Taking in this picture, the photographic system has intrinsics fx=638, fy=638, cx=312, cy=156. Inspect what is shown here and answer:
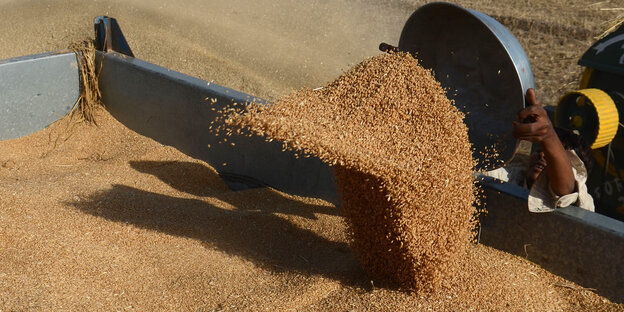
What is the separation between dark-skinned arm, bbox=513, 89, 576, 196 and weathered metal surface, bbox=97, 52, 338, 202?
1.37 m

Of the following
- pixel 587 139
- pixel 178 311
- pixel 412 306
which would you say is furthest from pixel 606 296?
pixel 178 311

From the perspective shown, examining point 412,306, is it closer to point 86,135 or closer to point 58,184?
point 58,184

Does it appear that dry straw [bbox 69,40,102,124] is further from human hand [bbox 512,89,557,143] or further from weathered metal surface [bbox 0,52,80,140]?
human hand [bbox 512,89,557,143]

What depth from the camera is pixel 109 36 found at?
16.1 feet

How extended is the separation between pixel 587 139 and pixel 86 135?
3.44m

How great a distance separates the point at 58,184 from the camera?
12.6 ft

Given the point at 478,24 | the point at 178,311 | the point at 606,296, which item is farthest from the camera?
the point at 478,24

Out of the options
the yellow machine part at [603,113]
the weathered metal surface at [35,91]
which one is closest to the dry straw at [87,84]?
the weathered metal surface at [35,91]

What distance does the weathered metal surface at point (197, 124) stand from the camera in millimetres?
3975

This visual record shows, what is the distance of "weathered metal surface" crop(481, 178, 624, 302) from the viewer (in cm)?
283

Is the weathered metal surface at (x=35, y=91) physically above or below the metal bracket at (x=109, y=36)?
below

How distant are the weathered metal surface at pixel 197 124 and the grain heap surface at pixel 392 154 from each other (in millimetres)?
1028

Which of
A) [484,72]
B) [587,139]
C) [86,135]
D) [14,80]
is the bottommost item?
[86,135]

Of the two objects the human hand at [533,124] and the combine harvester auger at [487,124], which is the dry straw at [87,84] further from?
the human hand at [533,124]
